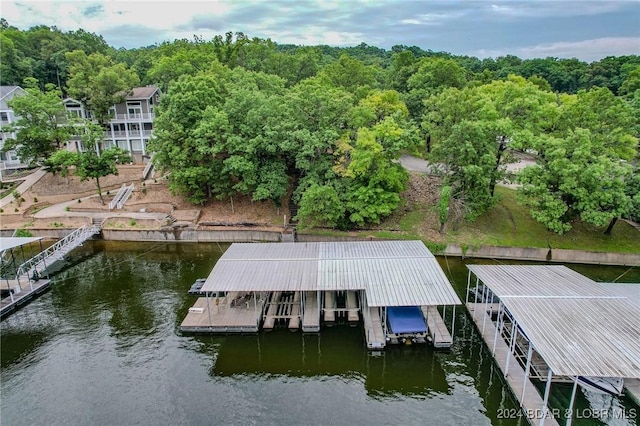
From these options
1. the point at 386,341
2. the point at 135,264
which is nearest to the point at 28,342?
the point at 135,264

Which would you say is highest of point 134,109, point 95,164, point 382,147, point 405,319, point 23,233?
point 134,109

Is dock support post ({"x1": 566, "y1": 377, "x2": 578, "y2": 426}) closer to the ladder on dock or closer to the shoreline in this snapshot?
the shoreline

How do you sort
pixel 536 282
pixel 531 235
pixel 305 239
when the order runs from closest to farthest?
pixel 536 282
pixel 531 235
pixel 305 239

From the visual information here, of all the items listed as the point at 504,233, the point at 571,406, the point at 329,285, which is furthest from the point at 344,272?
the point at 504,233

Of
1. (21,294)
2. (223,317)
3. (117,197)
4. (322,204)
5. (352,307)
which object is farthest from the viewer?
(117,197)

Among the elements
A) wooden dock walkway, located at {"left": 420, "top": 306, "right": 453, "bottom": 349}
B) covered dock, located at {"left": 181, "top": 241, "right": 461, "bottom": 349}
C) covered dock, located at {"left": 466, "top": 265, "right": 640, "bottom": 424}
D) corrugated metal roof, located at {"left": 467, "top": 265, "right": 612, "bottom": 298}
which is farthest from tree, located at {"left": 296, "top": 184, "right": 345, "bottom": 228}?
covered dock, located at {"left": 466, "top": 265, "right": 640, "bottom": 424}

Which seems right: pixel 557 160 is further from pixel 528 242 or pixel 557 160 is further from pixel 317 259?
pixel 317 259

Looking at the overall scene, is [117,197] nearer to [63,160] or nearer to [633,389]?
[63,160]
